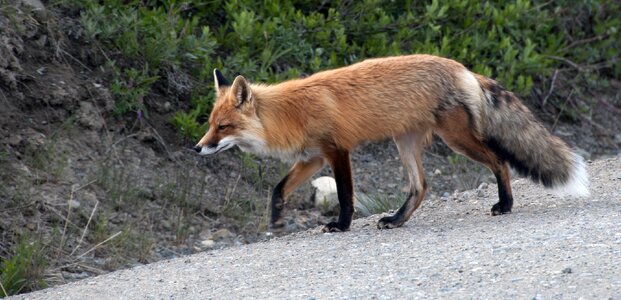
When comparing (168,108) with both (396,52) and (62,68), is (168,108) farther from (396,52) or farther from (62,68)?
(396,52)

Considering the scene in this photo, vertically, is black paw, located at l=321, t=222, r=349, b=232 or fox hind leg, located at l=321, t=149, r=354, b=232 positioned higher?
fox hind leg, located at l=321, t=149, r=354, b=232

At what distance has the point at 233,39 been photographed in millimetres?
9898

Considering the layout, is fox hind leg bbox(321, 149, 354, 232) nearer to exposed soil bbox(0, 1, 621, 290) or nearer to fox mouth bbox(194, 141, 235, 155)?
fox mouth bbox(194, 141, 235, 155)

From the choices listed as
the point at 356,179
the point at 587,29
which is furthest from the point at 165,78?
the point at 587,29

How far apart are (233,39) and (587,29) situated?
17.9 ft

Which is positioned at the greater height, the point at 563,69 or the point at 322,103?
the point at 322,103

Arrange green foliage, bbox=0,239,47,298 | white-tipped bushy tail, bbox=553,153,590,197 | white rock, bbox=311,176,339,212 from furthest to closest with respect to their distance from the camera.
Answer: white rock, bbox=311,176,339,212 < white-tipped bushy tail, bbox=553,153,590,197 < green foliage, bbox=0,239,47,298

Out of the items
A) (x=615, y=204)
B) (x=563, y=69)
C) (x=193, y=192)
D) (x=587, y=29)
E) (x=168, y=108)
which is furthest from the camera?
(x=587, y=29)

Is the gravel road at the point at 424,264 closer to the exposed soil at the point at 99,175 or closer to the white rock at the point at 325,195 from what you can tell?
the exposed soil at the point at 99,175

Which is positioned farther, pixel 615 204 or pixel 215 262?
pixel 615 204

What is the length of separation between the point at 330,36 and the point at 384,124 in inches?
137

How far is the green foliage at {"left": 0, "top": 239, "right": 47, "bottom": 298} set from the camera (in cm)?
641

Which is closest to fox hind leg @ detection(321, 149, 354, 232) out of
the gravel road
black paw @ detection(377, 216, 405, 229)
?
the gravel road

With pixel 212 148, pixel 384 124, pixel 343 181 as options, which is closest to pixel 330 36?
pixel 384 124
